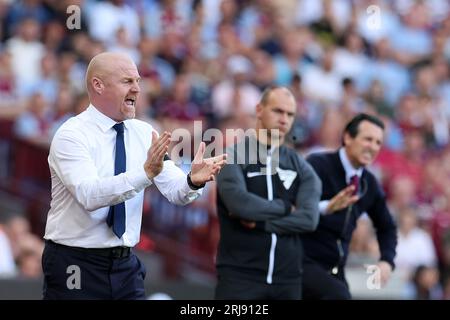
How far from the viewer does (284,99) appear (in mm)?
9172

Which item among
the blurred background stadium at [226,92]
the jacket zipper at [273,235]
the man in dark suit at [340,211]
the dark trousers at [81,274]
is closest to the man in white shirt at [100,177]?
the dark trousers at [81,274]

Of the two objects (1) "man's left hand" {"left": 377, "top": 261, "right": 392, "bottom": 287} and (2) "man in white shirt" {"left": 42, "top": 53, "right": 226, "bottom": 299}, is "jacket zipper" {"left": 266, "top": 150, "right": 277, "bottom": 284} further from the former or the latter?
(2) "man in white shirt" {"left": 42, "top": 53, "right": 226, "bottom": 299}

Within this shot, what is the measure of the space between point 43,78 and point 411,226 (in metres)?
4.70

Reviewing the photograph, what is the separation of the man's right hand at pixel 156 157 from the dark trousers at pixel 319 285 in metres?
2.84

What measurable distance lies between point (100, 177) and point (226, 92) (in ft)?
26.4

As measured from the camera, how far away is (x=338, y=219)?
31.9ft

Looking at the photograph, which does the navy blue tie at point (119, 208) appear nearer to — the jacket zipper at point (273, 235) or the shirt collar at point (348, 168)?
the jacket zipper at point (273, 235)

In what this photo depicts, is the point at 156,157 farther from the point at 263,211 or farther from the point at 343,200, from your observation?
the point at 343,200

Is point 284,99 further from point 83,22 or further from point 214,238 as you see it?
point 83,22

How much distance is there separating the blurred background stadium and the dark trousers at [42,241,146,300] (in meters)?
3.84

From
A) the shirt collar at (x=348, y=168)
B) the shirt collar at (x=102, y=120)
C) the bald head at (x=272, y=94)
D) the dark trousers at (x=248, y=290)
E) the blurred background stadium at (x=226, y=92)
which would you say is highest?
the blurred background stadium at (x=226, y=92)

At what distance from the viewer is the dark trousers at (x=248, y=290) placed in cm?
884

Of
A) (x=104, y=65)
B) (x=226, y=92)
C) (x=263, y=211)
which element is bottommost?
(x=263, y=211)

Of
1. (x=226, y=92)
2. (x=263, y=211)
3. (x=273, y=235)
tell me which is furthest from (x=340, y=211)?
(x=226, y=92)
